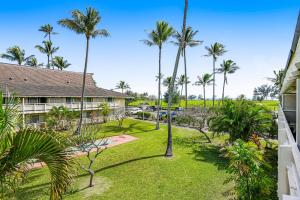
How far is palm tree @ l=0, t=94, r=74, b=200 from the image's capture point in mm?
2727

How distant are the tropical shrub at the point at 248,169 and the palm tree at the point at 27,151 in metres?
4.35

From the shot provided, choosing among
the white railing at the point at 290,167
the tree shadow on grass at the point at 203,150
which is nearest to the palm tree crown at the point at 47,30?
the tree shadow on grass at the point at 203,150

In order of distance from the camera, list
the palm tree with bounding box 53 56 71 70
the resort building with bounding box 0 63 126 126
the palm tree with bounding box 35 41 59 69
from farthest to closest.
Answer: the palm tree with bounding box 53 56 71 70 → the palm tree with bounding box 35 41 59 69 → the resort building with bounding box 0 63 126 126

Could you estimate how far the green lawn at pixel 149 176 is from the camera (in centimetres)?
972

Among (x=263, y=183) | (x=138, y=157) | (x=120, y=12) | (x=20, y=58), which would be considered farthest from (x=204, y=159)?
(x=20, y=58)

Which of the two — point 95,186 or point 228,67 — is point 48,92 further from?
point 228,67

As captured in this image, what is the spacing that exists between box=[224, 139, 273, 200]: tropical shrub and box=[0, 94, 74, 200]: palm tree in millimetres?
4352

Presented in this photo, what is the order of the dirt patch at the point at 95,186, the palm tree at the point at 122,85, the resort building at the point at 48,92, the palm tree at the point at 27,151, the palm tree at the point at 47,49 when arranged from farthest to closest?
the palm tree at the point at 122,85 < the palm tree at the point at 47,49 < the resort building at the point at 48,92 < the dirt patch at the point at 95,186 < the palm tree at the point at 27,151

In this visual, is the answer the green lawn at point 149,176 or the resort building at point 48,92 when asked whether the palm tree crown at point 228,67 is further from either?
the green lawn at point 149,176

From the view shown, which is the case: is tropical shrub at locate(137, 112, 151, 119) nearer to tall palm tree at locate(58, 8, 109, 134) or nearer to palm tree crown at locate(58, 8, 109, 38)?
tall palm tree at locate(58, 8, 109, 134)

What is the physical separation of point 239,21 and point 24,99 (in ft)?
76.3

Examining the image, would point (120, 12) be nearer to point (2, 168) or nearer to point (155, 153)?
point (155, 153)

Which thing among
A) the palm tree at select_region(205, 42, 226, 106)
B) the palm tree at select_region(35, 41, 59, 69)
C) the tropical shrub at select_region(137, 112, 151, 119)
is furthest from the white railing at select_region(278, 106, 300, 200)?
the palm tree at select_region(35, 41, 59, 69)

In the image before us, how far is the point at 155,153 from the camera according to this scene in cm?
1628
